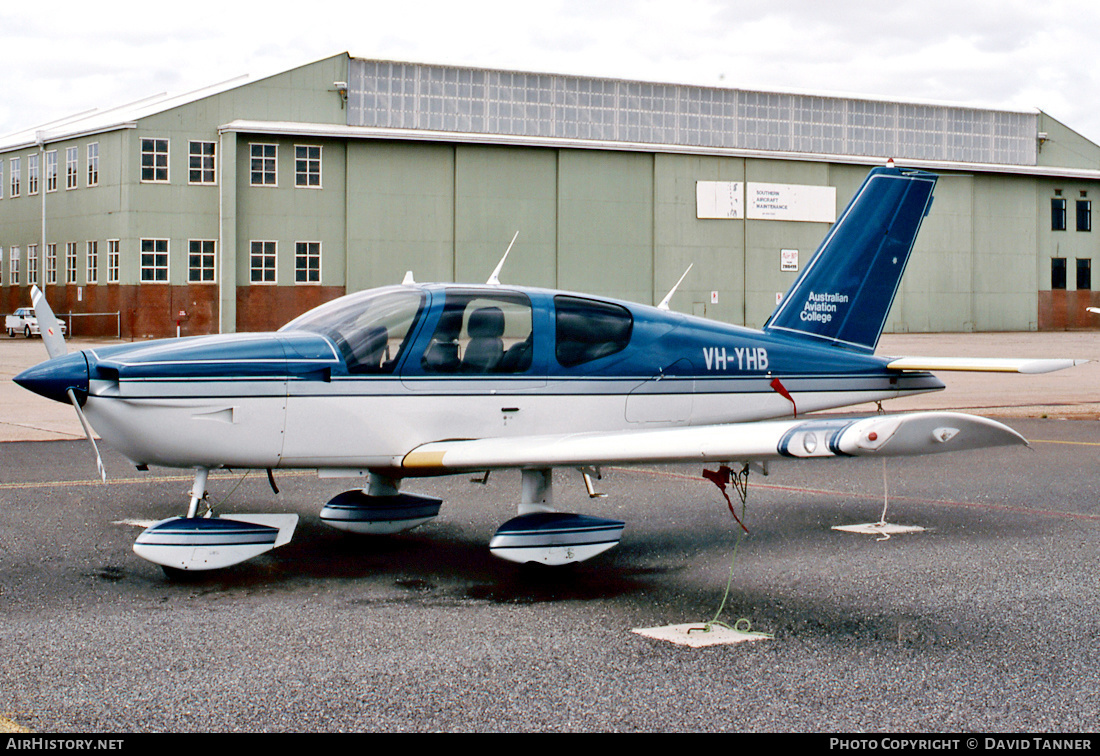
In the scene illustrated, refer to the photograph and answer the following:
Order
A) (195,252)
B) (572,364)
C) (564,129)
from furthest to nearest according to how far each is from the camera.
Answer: (564,129), (195,252), (572,364)

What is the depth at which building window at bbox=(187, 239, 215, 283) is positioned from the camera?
42.2 meters

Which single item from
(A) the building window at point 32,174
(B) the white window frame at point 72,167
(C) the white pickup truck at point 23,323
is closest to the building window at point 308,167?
(B) the white window frame at point 72,167

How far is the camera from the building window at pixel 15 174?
163ft

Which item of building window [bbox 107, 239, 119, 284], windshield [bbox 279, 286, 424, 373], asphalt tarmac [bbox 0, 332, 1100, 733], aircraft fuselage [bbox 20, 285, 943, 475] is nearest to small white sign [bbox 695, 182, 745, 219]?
building window [bbox 107, 239, 119, 284]

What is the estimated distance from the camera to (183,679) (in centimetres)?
450

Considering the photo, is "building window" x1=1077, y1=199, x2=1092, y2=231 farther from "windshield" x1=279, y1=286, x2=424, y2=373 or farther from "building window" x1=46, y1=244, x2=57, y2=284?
"windshield" x1=279, y1=286, x2=424, y2=373

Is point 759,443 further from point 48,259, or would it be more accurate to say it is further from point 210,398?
point 48,259

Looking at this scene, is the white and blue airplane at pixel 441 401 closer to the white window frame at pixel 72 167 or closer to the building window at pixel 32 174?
the white window frame at pixel 72 167

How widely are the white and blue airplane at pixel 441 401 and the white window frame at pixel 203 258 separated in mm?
36723

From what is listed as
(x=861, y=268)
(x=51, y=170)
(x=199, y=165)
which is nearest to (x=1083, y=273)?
(x=199, y=165)

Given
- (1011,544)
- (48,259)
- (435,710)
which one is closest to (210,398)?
(435,710)

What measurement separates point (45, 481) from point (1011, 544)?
8.02 m

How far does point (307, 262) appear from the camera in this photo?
42812 mm

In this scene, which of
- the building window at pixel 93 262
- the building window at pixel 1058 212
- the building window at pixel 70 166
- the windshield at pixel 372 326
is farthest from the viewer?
the building window at pixel 1058 212
